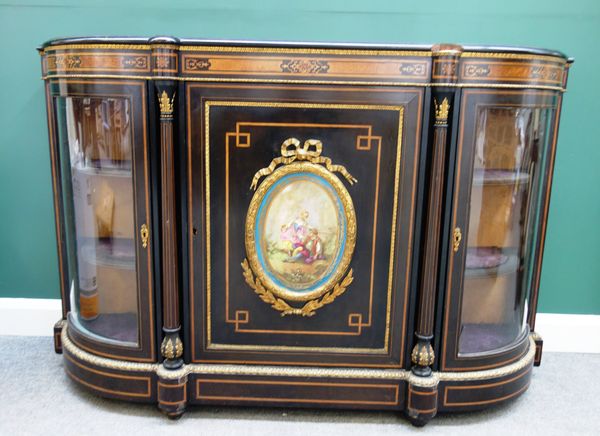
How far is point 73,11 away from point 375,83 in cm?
138

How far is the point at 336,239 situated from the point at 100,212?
0.86 m

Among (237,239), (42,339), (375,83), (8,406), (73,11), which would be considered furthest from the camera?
(42,339)

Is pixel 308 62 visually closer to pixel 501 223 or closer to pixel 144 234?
pixel 144 234

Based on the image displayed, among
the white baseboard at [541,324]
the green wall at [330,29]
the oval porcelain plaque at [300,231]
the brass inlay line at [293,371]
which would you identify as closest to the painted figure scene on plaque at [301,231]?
the oval porcelain plaque at [300,231]

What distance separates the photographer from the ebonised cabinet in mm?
1666

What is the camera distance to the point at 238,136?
1.71 meters

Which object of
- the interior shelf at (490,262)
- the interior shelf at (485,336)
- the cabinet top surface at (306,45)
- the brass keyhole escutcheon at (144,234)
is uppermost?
the cabinet top surface at (306,45)

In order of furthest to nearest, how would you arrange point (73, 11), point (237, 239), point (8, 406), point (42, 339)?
point (42, 339), point (73, 11), point (8, 406), point (237, 239)

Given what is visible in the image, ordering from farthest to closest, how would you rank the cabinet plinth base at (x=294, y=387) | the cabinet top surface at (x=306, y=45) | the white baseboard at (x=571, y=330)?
the white baseboard at (x=571, y=330) < the cabinet plinth base at (x=294, y=387) < the cabinet top surface at (x=306, y=45)

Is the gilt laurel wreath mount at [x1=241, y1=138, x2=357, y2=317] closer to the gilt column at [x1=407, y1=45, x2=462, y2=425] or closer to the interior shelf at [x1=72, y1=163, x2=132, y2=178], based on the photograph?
the gilt column at [x1=407, y1=45, x2=462, y2=425]

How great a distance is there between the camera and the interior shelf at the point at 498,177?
180 cm

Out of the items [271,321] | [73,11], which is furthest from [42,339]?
[73,11]

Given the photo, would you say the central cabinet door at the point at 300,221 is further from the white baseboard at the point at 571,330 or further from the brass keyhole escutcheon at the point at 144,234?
the white baseboard at the point at 571,330

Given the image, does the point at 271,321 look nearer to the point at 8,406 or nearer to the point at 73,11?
the point at 8,406
